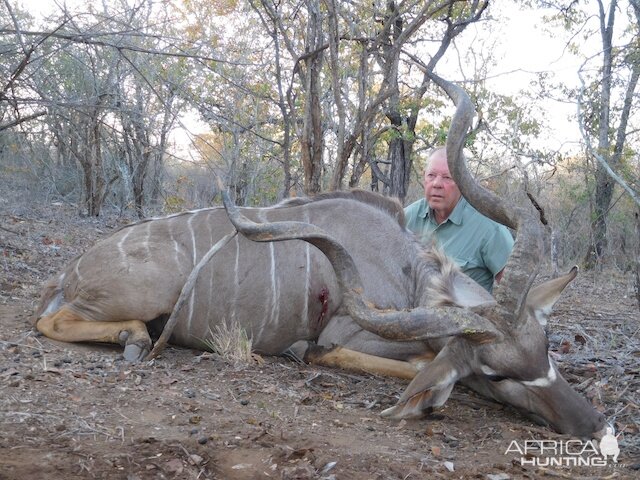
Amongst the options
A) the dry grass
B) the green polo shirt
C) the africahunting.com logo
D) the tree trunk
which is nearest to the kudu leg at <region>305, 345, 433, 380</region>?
the dry grass

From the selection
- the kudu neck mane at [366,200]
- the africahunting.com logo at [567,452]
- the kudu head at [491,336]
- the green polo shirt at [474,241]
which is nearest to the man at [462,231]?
the green polo shirt at [474,241]

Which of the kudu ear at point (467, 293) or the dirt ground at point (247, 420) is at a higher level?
the kudu ear at point (467, 293)

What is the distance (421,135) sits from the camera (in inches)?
305

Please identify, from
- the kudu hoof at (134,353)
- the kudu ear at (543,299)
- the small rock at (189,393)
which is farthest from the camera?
the kudu hoof at (134,353)

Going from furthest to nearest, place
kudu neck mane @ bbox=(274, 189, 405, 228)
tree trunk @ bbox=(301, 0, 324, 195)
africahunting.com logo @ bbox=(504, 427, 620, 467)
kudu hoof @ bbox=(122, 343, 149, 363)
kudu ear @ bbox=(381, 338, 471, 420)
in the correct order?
tree trunk @ bbox=(301, 0, 324, 195) < kudu neck mane @ bbox=(274, 189, 405, 228) < kudu hoof @ bbox=(122, 343, 149, 363) < kudu ear @ bbox=(381, 338, 471, 420) < africahunting.com logo @ bbox=(504, 427, 620, 467)

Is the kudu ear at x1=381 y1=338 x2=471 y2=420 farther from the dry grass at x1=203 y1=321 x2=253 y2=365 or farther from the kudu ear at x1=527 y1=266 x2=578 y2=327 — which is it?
the dry grass at x1=203 y1=321 x2=253 y2=365

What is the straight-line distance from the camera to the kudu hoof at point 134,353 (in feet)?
9.89

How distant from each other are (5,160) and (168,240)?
937cm

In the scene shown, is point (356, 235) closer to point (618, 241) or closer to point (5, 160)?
point (618, 241)

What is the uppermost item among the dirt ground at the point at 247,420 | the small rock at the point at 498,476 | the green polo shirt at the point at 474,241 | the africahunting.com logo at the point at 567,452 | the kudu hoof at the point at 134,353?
the green polo shirt at the point at 474,241

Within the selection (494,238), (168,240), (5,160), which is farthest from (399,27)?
(5,160)

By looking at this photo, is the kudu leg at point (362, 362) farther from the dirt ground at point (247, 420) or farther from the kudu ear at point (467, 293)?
the kudu ear at point (467, 293)

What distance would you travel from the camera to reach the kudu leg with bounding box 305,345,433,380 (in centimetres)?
305

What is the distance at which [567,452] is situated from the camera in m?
2.23
